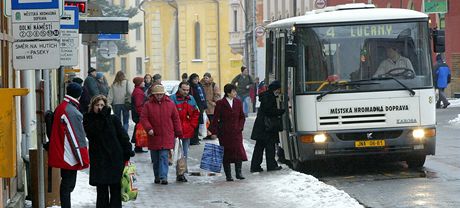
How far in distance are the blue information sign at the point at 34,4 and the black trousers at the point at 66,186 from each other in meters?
2.79

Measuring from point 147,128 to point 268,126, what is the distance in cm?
242

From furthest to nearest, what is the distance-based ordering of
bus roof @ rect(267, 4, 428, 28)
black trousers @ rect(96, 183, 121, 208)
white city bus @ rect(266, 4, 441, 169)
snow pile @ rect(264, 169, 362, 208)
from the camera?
bus roof @ rect(267, 4, 428, 28)
white city bus @ rect(266, 4, 441, 169)
snow pile @ rect(264, 169, 362, 208)
black trousers @ rect(96, 183, 121, 208)

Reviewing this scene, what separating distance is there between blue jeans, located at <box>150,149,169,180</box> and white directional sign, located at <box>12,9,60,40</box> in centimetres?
752

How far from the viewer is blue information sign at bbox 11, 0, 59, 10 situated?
12055 millimetres

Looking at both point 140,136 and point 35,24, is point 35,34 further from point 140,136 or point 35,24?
point 140,136

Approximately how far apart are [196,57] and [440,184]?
7743 centimetres

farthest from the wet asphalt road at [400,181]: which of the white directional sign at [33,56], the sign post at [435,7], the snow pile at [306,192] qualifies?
the sign post at [435,7]

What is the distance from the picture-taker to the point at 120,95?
27.7 meters

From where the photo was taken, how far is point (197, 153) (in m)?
26.7

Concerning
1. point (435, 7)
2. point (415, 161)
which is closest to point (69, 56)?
point (415, 161)

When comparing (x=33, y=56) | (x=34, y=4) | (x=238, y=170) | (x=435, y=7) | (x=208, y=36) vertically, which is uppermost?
(x=208, y=36)

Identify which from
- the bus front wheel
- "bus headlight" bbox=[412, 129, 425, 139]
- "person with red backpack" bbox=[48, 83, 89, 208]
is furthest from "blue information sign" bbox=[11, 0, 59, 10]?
the bus front wheel

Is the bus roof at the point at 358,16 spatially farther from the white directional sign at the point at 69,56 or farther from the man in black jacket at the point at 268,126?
the white directional sign at the point at 69,56

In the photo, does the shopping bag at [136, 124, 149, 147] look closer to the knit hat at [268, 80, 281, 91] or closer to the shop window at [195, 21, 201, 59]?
the knit hat at [268, 80, 281, 91]
